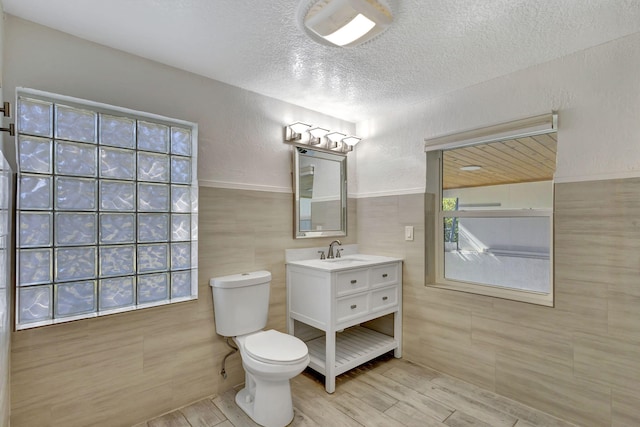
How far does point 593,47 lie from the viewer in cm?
184

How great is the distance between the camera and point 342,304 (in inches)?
90.6

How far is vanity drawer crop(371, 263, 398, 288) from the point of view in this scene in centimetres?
253

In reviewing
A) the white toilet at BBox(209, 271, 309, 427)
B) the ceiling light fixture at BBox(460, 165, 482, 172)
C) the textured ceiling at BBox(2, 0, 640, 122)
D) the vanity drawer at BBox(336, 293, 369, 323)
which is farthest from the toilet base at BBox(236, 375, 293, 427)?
the ceiling light fixture at BBox(460, 165, 482, 172)

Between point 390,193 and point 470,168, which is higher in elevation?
point 470,168

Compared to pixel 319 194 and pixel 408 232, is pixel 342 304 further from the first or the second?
pixel 319 194

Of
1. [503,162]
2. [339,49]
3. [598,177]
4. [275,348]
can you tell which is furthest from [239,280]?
[598,177]

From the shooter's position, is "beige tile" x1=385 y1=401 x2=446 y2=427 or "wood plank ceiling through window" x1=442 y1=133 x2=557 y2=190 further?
"wood plank ceiling through window" x1=442 y1=133 x2=557 y2=190

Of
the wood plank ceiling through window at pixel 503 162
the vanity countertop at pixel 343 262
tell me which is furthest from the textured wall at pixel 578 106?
the vanity countertop at pixel 343 262

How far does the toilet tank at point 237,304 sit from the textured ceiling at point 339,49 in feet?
4.61

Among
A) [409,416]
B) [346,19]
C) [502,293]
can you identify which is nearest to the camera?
[346,19]

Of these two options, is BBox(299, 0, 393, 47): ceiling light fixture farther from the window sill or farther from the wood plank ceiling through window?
the window sill

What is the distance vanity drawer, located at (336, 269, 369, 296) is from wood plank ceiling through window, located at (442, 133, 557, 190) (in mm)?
1065

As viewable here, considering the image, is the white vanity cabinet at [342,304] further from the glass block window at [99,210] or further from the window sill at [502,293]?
the glass block window at [99,210]

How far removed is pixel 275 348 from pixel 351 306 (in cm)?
69
